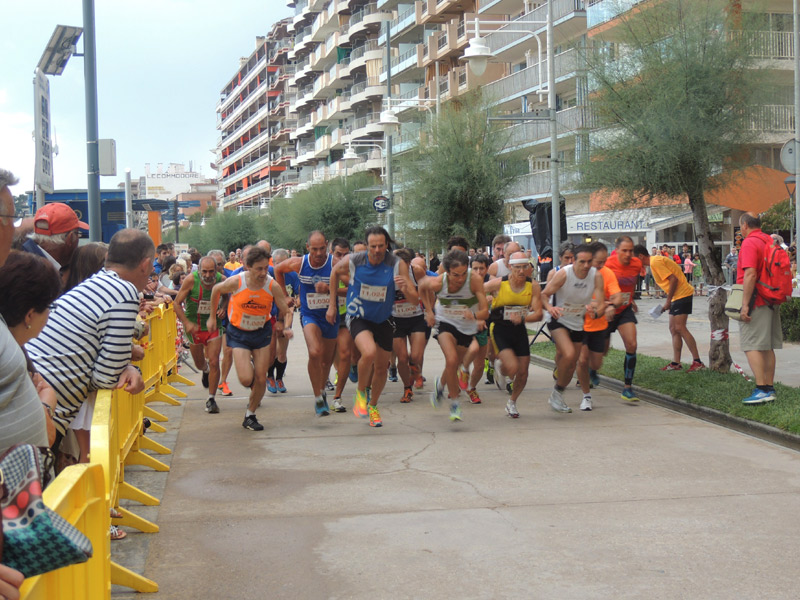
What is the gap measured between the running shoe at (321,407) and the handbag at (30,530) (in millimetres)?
8669

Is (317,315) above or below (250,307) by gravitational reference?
below

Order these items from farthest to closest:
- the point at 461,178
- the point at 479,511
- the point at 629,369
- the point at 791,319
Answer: the point at 461,178 < the point at 791,319 < the point at 629,369 < the point at 479,511

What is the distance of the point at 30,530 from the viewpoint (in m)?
2.13

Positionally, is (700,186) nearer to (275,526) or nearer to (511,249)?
(511,249)

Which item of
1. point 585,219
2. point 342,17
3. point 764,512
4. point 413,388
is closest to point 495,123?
point 585,219

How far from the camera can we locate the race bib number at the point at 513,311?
34.2ft

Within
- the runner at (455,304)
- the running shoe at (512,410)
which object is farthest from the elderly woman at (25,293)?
the running shoe at (512,410)

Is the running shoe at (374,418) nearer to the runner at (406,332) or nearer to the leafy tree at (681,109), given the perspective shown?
the runner at (406,332)

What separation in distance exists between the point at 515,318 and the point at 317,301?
7.04 ft

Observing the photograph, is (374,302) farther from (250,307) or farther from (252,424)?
(252,424)

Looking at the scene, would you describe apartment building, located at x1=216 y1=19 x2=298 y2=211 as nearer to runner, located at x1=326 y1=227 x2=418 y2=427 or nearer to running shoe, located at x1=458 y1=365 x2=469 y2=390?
running shoe, located at x1=458 y1=365 x2=469 y2=390

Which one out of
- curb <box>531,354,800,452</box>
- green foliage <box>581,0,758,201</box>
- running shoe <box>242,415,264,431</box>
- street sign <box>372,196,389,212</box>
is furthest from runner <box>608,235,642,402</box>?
street sign <box>372,196,389,212</box>

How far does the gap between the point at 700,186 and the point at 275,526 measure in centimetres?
938

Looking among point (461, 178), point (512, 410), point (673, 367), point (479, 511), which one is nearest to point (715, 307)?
point (673, 367)
